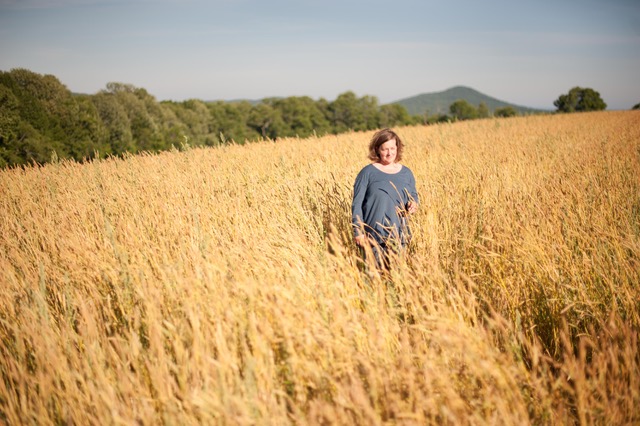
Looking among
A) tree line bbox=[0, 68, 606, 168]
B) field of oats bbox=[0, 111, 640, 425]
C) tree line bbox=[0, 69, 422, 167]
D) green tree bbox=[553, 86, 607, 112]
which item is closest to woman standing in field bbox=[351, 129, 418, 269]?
field of oats bbox=[0, 111, 640, 425]

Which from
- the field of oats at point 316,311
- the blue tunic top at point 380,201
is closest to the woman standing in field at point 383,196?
the blue tunic top at point 380,201

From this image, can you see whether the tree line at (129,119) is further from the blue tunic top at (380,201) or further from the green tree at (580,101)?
the green tree at (580,101)

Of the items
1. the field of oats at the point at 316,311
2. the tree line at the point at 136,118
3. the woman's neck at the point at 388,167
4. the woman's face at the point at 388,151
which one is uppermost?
the tree line at the point at 136,118

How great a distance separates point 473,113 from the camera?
79250 mm

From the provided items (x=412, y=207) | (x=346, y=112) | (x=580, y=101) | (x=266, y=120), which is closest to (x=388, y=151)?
(x=412, y=207)

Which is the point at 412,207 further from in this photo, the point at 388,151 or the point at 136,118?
the point at 136,118

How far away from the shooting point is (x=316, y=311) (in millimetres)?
1883

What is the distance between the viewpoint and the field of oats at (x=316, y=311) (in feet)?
4.46

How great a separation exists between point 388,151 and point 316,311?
1.89 metres

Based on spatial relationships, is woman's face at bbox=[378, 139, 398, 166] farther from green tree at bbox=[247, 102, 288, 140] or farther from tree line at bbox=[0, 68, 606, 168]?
green tree at bbox=[247, 102, 288, 140]

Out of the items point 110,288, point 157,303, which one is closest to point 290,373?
point 157,303

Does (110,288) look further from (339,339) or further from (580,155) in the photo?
(580,155)

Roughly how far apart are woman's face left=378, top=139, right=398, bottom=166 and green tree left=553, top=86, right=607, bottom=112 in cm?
8499

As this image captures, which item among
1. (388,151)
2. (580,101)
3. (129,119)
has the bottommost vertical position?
(388,151)
